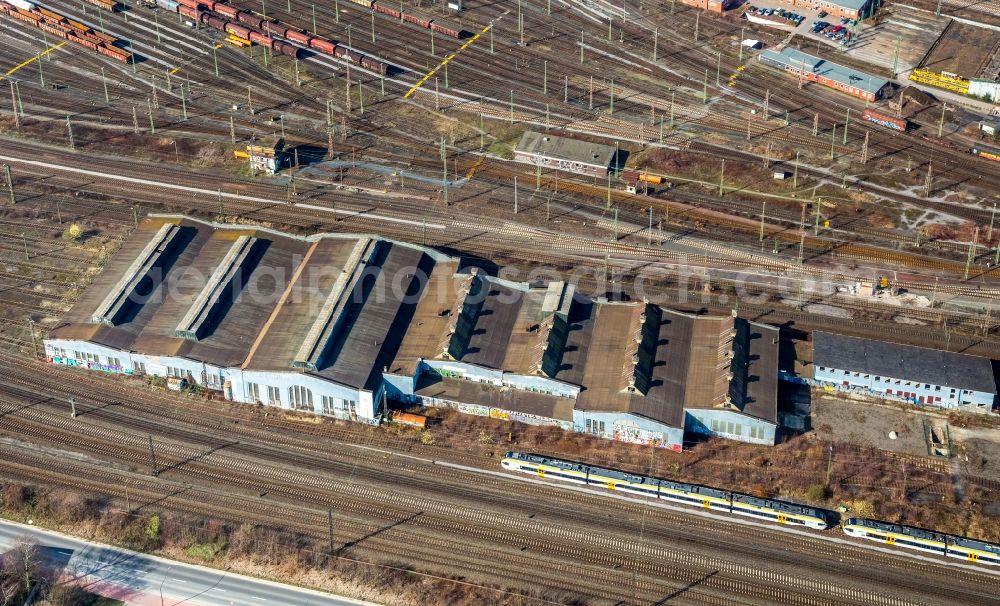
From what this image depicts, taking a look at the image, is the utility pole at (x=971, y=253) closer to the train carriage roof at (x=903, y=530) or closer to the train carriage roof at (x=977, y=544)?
the train carriage roof at (x=977, y=544)

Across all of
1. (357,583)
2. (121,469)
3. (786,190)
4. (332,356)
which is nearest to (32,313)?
(121,469)

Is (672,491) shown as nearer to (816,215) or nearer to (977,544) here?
(977,544)

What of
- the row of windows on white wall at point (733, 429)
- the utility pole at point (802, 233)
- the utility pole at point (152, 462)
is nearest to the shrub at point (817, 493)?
the row of windows on white wall at point (733, 429)

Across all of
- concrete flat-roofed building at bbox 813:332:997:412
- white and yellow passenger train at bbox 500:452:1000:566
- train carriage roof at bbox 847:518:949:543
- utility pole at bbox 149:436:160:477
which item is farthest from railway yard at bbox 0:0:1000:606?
train carriage roof at bbox 847:518:949:543

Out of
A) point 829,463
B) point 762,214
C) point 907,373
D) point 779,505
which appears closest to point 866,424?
point 907,373

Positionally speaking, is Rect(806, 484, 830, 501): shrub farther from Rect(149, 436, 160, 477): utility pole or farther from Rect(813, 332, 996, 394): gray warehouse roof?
Rect(149, 436, 160, 477): utility pole

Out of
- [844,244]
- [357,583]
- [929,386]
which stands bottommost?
[357,583]

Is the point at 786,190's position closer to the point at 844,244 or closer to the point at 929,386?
the point at 844,244

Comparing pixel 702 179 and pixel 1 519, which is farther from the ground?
pixel 702 179
